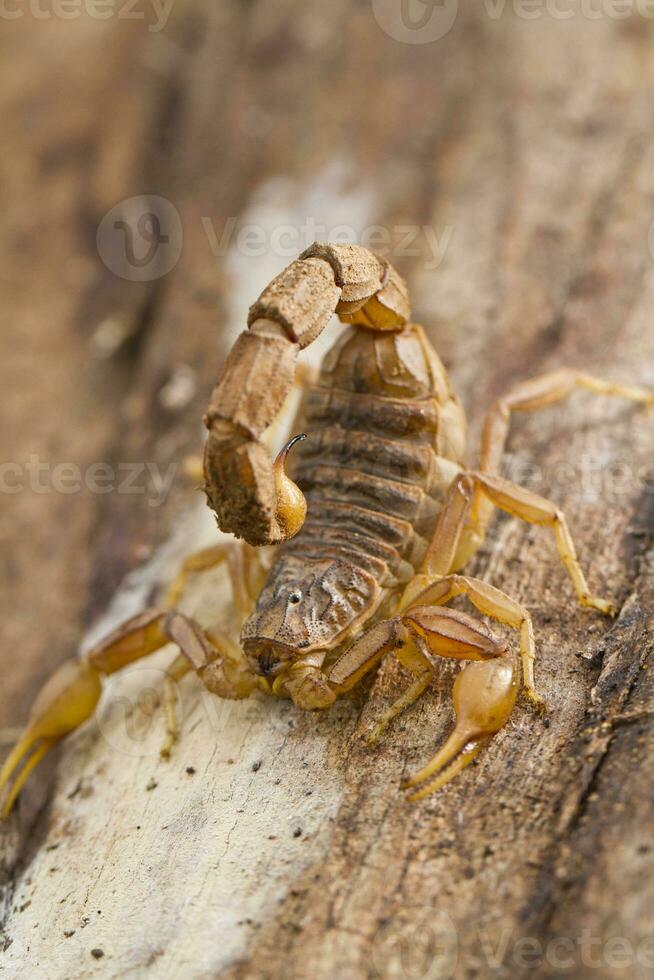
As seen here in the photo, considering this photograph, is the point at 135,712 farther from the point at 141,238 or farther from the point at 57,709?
the point at 141,238

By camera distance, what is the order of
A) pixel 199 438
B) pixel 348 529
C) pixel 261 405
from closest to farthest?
pixel 261 405 < pixel 348 529 < pixel 199 438

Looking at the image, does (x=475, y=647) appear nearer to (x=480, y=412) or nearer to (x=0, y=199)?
(x=480, y=412)

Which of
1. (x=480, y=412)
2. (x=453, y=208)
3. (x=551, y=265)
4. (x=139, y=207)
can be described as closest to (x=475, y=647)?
(x=480, y=412)

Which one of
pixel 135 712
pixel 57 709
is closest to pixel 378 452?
pixel 135 712
